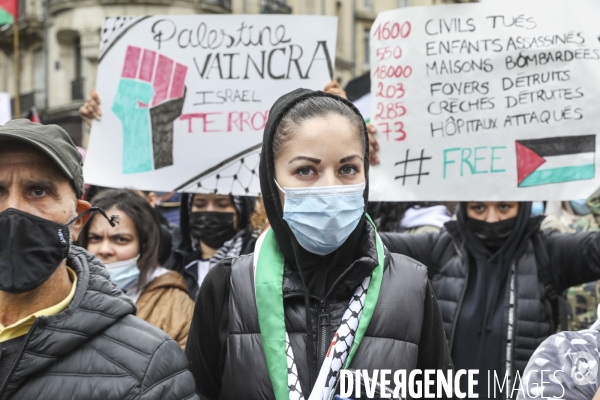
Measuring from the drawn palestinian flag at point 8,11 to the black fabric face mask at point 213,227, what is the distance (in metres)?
4.65

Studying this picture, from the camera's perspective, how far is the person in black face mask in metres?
4.58

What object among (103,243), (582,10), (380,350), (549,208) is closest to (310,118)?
(380,350)

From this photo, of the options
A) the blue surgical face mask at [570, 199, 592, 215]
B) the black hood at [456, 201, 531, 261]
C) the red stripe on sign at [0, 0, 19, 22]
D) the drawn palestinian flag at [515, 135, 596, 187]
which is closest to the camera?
the black hood at [456, 201, 531, 261]

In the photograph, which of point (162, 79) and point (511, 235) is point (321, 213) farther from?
point (162, 79)

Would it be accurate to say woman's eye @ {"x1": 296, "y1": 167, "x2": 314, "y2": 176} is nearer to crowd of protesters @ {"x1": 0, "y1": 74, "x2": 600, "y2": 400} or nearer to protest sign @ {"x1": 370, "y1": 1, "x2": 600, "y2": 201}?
crowd of protesters @ {"x1": 0, "y1": 74, "x2": 600, "y2": 400}

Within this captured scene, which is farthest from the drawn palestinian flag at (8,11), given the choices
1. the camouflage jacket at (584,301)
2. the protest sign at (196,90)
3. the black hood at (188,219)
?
the camouflage jacket at (584,301)

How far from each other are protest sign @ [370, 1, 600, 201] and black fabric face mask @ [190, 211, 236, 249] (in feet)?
3.15

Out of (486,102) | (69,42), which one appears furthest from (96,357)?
(69,42)

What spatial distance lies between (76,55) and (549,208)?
77.6ft

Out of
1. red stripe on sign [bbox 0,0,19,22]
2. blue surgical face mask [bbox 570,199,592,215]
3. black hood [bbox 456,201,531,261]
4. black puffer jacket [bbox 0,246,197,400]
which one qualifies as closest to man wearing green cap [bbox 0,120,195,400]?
black puffer jacket [bbox 0,246,197,400]

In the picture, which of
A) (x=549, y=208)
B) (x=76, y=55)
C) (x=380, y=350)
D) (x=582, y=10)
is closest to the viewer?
(x=380, y=350)

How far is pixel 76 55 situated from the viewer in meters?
27.5

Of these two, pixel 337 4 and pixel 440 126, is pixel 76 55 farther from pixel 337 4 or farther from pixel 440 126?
pixel 440 126

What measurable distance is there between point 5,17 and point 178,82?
4314 mm
